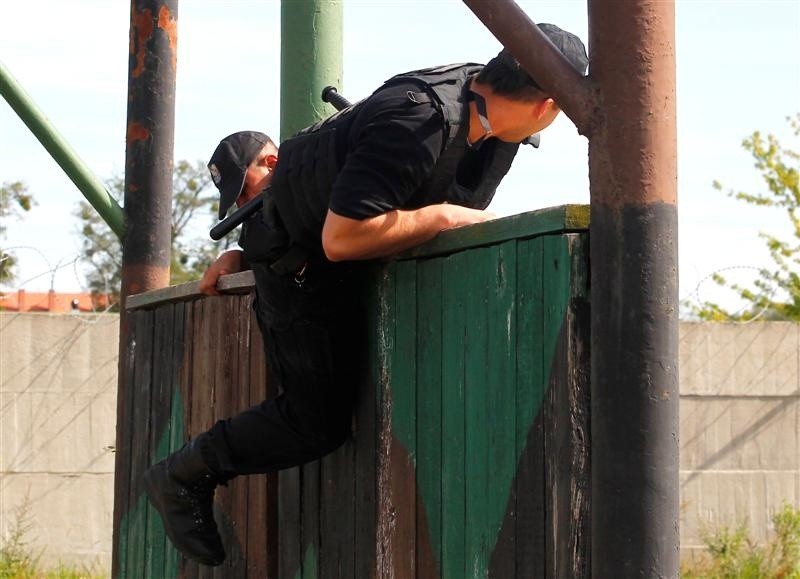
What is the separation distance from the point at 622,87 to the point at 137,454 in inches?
125

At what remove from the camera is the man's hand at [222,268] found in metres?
4.21

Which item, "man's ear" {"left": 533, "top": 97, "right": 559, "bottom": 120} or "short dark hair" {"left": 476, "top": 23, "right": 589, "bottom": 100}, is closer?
"short dark hair" {"left": 476, "top": 23, "right": 589, "bottom": 100}

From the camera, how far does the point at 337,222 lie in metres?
2.94

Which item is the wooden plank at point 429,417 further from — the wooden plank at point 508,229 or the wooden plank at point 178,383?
the wooden plank at point 178,383

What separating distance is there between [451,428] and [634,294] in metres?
0.71

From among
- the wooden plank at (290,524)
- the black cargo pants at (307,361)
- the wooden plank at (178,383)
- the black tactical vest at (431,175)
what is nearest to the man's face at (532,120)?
the black tactical vest at (431,175)

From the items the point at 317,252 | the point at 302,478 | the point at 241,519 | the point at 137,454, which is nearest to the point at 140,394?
the point at 137,454

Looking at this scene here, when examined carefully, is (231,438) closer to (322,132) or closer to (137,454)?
(322,132)

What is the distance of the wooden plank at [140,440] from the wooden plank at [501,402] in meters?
2.47

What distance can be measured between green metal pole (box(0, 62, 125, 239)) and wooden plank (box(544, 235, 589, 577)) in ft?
10.6

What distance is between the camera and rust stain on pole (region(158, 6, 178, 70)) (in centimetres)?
547

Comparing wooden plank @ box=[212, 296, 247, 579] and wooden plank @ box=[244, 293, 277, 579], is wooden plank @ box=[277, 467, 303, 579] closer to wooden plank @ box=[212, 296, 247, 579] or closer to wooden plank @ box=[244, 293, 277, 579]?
wooden plank @ box=[244, 293, 277, 579]

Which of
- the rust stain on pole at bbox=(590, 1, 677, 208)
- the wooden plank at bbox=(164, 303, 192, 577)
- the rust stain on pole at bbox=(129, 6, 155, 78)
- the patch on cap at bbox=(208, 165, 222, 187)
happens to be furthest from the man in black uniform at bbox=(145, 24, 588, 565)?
the rust stain on pole at bbox=(129, 6, 155, 78)

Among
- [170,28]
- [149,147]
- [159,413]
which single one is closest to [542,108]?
[159,413]
